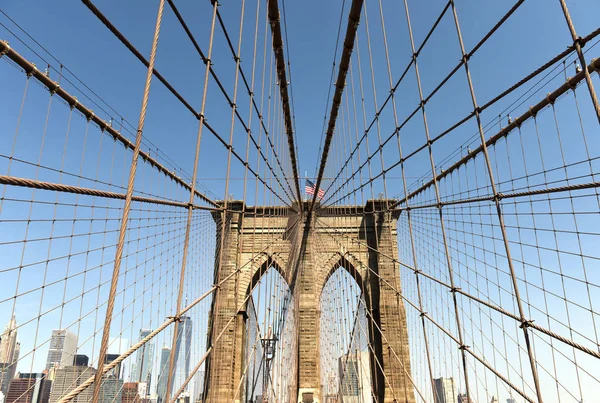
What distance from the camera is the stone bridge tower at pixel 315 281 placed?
11758mm

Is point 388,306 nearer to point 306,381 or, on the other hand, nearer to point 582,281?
point 306,381

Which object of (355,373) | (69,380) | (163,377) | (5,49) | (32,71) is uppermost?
(32,71)

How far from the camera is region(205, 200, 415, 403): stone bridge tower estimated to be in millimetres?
11758

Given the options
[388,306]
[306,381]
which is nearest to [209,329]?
[306,381]

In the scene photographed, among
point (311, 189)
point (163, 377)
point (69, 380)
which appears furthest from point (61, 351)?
point (163, 377)

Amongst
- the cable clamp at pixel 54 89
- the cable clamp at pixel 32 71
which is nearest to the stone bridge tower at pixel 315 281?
the cable clamp at pixel 54 89

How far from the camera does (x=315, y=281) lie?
13312 millimetres

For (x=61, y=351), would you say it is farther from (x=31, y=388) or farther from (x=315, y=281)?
(x=315, y=281)

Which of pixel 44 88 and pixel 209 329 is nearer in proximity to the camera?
pixel 44 88

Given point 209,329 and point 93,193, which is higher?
point 93,193

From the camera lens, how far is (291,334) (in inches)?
458

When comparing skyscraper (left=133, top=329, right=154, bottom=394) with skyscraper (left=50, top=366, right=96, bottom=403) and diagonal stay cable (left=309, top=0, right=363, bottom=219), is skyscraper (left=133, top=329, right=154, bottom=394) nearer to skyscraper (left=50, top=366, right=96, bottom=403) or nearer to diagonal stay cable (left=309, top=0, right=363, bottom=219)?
skyscraper (left=50, top=366, right=96, bottom=403)

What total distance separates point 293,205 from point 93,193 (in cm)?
1047

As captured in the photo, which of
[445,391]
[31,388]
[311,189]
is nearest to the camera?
[31,388]
